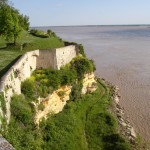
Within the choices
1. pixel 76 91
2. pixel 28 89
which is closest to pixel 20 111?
pixel 28 89

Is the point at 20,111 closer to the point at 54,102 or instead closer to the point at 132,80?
the point at 54,102

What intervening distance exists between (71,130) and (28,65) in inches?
246

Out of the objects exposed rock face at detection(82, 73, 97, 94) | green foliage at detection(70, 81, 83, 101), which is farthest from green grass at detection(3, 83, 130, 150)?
exposed rock face at detection(82, 73, 97, 94)

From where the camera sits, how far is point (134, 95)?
3606 centimetres

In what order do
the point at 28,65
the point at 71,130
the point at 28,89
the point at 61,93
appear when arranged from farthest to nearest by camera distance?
1. the point at 61,93
2. the point at 28,65
3. the point at 71,130
4. the point at 28,89

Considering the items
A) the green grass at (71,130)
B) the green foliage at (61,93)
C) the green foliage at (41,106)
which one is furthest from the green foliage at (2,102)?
the green foliage at (61,93)

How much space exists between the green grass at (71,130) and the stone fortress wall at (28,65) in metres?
1.01

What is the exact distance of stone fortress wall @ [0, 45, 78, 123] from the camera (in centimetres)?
1747

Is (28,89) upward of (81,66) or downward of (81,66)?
downward

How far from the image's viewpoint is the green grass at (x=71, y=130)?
18031 millimetres

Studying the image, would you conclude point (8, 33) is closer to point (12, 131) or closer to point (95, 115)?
point (95, 115)

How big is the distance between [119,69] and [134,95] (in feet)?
46.4

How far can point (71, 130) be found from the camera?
77.6ft

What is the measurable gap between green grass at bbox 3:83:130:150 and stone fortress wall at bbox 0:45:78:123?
101cm
